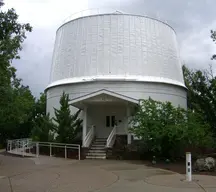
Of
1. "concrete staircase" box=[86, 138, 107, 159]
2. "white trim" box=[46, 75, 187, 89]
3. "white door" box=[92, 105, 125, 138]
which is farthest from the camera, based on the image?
"white trim" box=[46, 75, 187, 89]

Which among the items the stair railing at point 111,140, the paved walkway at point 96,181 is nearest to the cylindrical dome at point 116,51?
the stair railing at point 111,140

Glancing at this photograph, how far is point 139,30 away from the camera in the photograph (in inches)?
1194

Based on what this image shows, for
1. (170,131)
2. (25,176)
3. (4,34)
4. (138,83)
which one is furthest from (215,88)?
(4,34)

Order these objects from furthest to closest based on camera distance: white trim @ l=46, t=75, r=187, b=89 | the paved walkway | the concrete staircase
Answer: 1. white trim @ l=46, t=75, r=187, b=89
2. the concrete staircase
3. the paved walkway

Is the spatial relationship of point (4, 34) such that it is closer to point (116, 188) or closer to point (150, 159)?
point (116, 188)

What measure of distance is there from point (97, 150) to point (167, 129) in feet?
19.9

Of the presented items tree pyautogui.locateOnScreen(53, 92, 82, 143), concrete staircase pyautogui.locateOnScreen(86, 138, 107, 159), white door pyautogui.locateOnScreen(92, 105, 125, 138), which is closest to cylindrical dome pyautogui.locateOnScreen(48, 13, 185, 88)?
white door pyautogui.locateOnScreen(92, 105, 125, 138)

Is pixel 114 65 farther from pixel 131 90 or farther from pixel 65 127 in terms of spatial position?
pixel 65 127

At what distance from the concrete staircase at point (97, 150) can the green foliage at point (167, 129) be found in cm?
331

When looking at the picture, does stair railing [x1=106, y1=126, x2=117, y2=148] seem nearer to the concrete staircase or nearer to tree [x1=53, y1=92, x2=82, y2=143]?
the concrete staircase

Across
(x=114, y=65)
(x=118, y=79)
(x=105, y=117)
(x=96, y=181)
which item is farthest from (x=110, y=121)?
(x=96, y=181)

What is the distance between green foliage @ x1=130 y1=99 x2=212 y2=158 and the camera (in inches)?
774

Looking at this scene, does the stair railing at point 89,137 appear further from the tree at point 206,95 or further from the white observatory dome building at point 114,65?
the tree at point 206,95

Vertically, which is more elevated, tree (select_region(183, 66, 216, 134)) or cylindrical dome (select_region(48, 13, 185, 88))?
cylindrical dome (select_region(48, 13, 185, 88))
